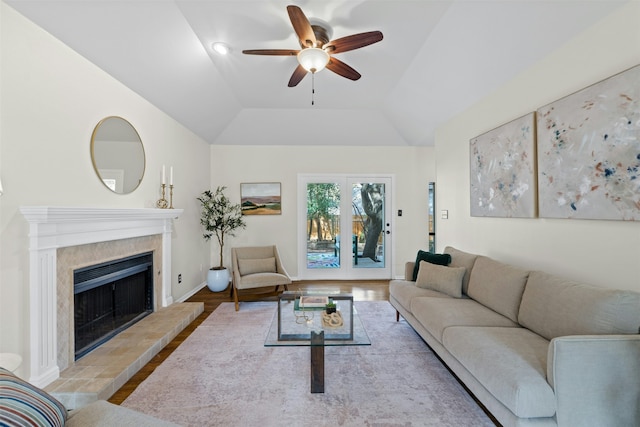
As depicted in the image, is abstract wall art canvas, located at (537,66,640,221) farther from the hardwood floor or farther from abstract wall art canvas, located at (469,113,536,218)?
the hardwood floor

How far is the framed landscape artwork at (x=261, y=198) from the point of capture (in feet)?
16.6

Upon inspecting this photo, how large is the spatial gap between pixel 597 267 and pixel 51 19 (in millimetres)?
4121

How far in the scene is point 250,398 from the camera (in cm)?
192

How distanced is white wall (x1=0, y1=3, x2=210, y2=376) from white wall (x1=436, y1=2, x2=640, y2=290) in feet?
11.8

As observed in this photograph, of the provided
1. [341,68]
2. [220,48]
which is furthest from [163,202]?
[341,68]

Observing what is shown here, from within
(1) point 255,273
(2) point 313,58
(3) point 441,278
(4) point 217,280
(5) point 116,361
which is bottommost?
(5) point 116,361

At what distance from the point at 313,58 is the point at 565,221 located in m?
2.30

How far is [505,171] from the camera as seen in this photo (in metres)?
2.66

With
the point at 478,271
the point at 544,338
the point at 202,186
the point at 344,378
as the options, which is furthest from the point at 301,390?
the point at 202,186

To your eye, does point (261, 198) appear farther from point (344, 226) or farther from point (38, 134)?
point (38, 134)

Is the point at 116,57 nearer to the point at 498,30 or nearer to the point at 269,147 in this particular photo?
the point at 269,147

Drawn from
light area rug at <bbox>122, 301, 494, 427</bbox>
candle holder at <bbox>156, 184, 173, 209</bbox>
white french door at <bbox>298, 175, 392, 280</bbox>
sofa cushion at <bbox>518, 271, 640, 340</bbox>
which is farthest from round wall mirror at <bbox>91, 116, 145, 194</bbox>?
sofa cushion at <bbox>518, 271, 640, 340</bbox>

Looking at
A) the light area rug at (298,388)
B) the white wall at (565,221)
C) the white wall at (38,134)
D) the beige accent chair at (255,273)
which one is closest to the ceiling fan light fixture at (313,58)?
the white wall at (565,221)

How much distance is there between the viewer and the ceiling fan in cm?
191
